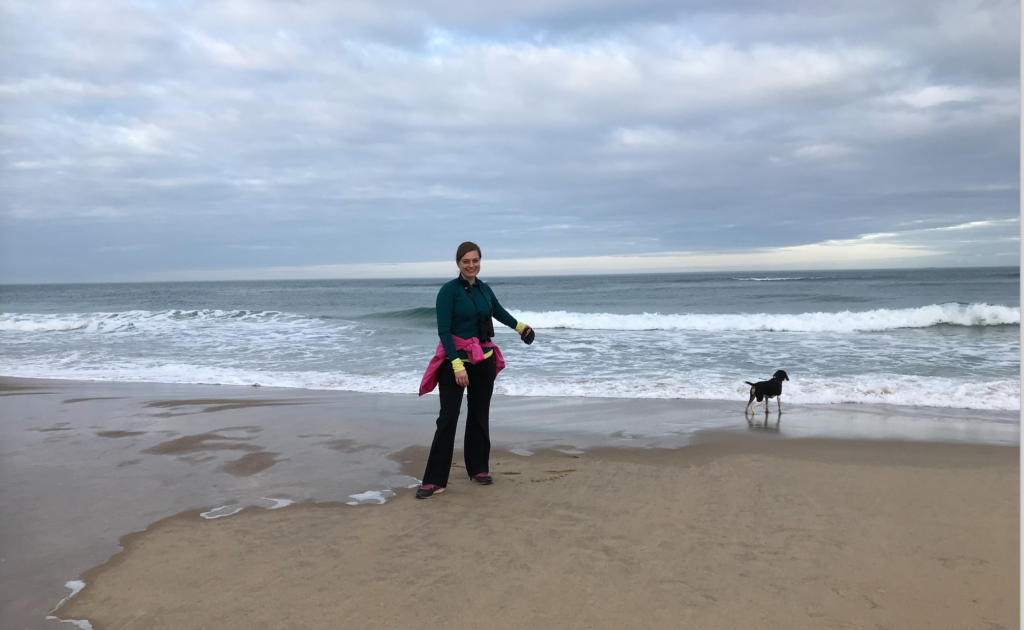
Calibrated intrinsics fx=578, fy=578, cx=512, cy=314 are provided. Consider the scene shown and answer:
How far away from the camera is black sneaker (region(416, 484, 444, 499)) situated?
4340 mm

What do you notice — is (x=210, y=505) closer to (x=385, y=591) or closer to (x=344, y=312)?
(x=385, y=591)

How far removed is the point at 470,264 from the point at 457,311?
1.21ft

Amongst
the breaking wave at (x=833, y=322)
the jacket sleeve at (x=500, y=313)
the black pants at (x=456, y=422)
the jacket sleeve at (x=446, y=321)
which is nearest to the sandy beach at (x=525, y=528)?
the black pants at (x=456, y=422)

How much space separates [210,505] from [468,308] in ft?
7.77

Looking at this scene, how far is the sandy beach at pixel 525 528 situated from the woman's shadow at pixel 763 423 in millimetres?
96

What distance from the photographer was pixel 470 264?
434 centimetres

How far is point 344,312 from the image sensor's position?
116ft

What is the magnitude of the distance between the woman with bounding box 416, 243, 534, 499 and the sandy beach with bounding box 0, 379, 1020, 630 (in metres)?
0.33

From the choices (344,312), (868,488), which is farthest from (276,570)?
(344,312)

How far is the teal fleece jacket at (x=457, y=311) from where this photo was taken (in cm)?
430

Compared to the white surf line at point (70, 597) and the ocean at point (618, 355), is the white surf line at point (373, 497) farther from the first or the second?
the ocean at point (618, 355)

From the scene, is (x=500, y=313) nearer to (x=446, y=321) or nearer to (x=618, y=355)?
(x=446, y=321)

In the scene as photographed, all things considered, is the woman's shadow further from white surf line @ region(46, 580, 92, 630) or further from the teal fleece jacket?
white surf line @ region(46, 580, 92, 630)

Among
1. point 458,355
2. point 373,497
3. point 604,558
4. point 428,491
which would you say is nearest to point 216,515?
point 373,497
